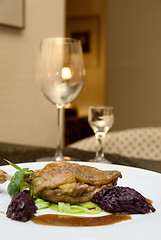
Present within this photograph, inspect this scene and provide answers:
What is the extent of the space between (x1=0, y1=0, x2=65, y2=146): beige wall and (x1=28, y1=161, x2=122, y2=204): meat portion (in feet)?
2.96

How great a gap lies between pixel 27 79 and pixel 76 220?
3.88ft

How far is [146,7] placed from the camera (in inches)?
169

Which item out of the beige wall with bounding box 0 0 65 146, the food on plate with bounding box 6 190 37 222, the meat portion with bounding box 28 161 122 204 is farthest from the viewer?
the beige wall with bounding box 0 0 65 146

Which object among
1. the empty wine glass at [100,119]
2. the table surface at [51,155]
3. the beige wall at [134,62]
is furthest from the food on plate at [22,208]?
the beige wall at [134,62]

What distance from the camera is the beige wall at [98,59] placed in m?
5.41

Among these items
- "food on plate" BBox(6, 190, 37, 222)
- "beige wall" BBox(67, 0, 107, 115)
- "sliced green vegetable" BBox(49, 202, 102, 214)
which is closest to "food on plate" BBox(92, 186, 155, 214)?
"sliced green vegetable" BBox(49, 202, 102, 214)

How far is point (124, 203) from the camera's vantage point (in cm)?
57

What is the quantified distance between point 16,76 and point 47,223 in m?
1.14

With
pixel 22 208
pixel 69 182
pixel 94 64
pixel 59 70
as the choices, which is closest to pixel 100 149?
pixel 59 70

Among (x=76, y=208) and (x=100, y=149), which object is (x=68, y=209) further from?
(x=100, y=149)

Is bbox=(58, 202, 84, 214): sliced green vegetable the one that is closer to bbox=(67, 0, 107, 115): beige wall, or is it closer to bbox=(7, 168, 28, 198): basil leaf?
bbox=(7, 168, 28, 198): basil leaf

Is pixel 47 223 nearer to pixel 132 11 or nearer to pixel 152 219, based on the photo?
pixel 152 219

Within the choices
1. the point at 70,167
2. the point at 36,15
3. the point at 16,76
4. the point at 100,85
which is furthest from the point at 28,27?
the point at 100,85

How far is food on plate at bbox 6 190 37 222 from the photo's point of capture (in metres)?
0.49
